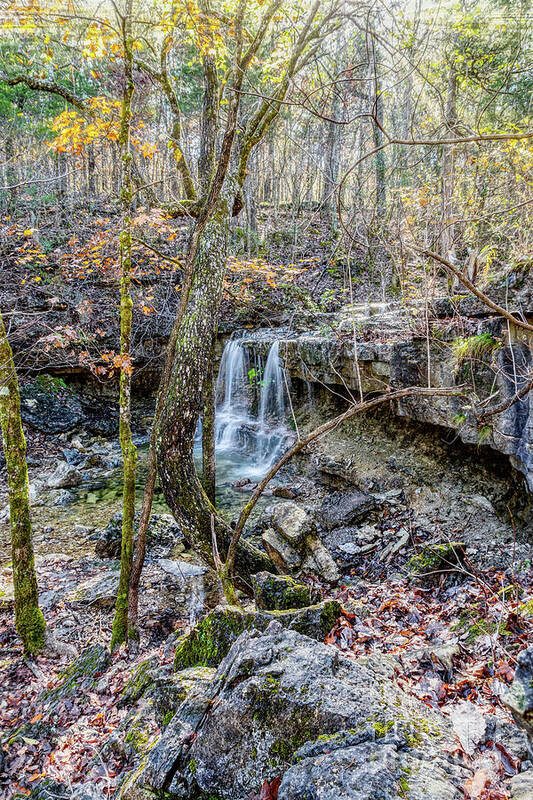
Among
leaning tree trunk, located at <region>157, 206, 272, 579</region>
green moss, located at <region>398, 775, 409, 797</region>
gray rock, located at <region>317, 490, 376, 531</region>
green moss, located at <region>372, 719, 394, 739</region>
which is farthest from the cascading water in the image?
green moss, located at <region>398, 775, 409, 797</region>

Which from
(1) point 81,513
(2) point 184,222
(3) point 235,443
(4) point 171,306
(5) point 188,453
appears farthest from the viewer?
(2) point 184,222

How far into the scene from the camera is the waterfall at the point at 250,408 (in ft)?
31.6

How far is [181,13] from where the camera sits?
457 centimetres

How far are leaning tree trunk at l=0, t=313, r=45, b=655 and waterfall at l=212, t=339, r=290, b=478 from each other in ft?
16.7

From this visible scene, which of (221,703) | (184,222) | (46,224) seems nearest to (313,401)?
(221,703)

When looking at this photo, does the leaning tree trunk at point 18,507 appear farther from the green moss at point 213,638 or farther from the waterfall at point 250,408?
the waterfall at point 250,408

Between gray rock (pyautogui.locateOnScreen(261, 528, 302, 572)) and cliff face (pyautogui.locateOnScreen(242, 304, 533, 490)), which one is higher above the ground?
cliff face (pyautogui.locateOnScreen(242, 304, 533, 490))

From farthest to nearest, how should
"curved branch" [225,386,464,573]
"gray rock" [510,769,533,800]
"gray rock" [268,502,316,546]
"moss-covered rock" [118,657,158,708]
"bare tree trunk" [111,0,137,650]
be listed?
"gray rock" [268,502,316,546], "bare tree trunk" [111,0,137,650], "moss-covered rock" [118,657,158,708], "curved branch" [225,386,464,573], "gray rock" [510,769,533,800]

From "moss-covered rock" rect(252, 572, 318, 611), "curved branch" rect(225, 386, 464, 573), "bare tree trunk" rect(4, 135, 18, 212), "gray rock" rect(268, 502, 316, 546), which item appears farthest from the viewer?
"bare tree trunk" rect(4, 135, 18, 212)

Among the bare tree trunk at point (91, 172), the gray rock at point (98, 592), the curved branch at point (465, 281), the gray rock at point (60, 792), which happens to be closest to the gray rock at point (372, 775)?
the gray rock at point (60, 792)

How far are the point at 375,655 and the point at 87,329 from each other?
34.7 feet

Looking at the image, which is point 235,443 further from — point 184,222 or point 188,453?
point 184,222

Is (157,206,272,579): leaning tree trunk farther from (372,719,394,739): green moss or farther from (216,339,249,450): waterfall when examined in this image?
(216,339,249,450): waterfall

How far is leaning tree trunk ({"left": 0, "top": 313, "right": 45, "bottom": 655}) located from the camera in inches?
154
